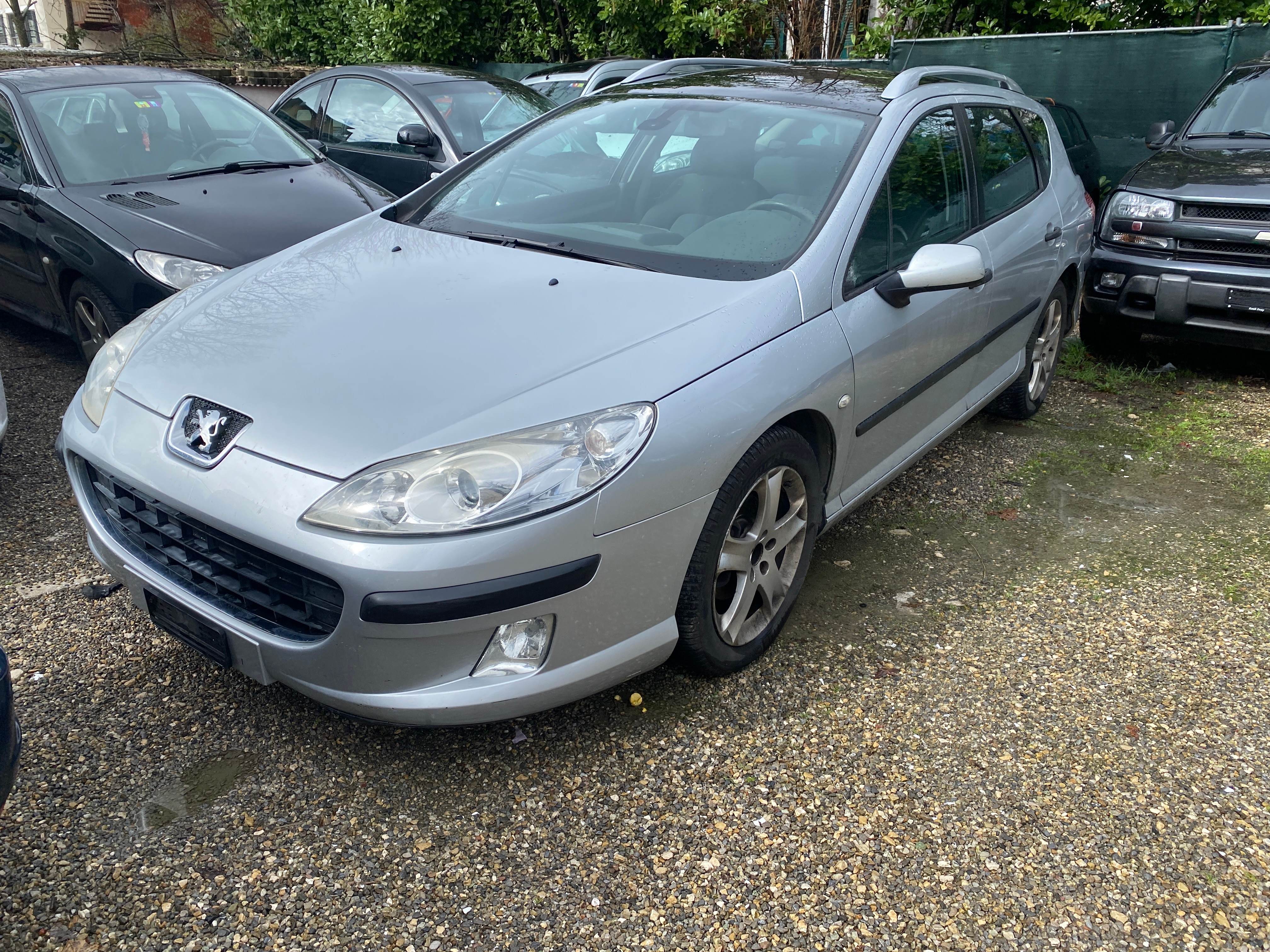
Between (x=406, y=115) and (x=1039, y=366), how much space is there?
193 inches

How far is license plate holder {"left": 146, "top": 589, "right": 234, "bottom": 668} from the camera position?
2402mm

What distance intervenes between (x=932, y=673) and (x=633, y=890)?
1236 millimetres

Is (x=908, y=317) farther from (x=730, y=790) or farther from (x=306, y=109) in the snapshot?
(x=306, y=109)

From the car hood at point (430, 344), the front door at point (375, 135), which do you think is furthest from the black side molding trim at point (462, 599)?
the front door at point (375, 135)

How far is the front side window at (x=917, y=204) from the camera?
3188 millimetres

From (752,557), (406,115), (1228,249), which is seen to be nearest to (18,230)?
(406,115)

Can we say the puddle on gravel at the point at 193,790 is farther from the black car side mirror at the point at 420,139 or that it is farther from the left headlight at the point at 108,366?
the black car side mirror at the point at 420,139

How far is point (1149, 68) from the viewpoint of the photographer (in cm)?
941

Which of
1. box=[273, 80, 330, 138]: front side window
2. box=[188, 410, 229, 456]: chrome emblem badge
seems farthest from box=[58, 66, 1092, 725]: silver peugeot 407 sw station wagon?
box=[273, 80, 330, 138]: front side window

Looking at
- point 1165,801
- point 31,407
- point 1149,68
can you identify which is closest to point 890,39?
point 1149,68

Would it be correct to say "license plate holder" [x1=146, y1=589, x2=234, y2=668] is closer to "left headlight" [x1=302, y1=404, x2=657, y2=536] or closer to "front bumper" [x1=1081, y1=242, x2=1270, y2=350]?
"left headlight" [x1=302, y1=404, x2=657, y2=536]

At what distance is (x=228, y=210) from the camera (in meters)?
4.85

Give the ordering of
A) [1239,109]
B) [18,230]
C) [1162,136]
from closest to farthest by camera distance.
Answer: [18,230]
[1239,109]
[1162,136]

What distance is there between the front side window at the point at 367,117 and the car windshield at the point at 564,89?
1.72 m
